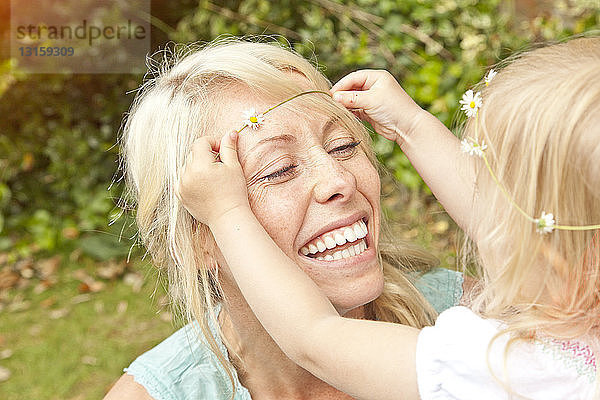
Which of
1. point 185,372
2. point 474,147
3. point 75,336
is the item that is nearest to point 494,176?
point 474,147

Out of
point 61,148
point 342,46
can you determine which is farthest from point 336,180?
point 61,148

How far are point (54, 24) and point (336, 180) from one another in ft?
14.6

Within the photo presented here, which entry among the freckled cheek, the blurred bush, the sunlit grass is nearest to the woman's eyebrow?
the freckled cheek

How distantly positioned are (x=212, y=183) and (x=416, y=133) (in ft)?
2.35

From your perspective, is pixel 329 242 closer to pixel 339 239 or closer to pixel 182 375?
pixel 339 239

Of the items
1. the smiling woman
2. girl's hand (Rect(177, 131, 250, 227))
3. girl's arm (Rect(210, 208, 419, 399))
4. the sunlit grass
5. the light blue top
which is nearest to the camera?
girl's arm (Rect(210, 208, 419, 399))

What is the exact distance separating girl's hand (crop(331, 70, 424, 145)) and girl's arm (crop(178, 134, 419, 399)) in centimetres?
46

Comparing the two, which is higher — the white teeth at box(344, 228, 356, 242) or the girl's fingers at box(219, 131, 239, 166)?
the girl's fingers at box(219, 131, 239, 166)

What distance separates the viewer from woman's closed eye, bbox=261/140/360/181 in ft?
7.44

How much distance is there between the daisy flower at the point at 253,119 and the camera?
2270 mm

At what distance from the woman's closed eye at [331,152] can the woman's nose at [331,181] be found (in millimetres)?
70

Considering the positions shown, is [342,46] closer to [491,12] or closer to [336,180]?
[491,12]

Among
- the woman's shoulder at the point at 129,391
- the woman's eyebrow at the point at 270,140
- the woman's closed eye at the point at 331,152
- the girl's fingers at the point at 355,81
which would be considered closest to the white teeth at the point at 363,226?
the woman's closed eye at the point at 331,152

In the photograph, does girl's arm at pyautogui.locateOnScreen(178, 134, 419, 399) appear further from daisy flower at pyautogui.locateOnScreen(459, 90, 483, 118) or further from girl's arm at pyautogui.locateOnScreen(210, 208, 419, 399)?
daisy flower at pyautogui.locateOnScreen(459, 90, 483, 118)
